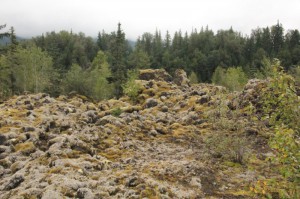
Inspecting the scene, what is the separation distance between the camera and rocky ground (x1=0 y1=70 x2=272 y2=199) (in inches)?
645

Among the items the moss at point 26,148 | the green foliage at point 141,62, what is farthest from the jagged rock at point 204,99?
the green foliage at point 141,62

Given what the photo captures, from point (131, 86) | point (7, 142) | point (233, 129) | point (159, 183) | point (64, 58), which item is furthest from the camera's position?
point (64, 58)

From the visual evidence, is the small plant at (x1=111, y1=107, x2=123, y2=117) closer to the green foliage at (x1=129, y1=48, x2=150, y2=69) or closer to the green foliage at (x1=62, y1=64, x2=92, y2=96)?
the green foliage at (x1=62, y1=64, x2=92, y2=96)

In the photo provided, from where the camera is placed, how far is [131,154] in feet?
75.4

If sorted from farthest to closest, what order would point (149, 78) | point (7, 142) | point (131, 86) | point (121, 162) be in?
1. point (149, 78)
2. point (131, 86)
3. point (7, 142)
4. point (121, 162)

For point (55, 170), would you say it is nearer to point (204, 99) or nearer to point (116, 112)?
point (116, 112)

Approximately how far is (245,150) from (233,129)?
3847 millimetres

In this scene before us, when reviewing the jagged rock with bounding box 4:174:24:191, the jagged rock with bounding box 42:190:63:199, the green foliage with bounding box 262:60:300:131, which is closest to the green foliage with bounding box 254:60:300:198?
the green foliage with bounding box 262:60:300:131

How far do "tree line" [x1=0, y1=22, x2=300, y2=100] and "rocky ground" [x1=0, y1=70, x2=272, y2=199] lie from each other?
31461mm

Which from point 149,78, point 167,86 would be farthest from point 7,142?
point 149,78

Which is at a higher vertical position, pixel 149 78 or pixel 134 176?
pixel 149 78

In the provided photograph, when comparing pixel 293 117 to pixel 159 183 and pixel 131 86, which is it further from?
pixel 131 86

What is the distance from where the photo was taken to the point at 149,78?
5625 cm

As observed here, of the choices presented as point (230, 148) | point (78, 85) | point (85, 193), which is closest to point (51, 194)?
point (85, 193)
